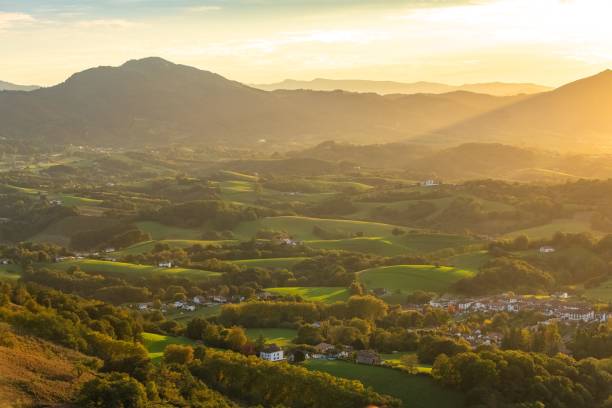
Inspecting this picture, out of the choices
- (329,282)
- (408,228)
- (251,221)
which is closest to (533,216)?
(408,228)

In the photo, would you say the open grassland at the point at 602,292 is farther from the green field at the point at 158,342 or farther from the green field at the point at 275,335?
the green field at the point at 158,342

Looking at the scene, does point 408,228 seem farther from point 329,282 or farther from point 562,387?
point 562,387

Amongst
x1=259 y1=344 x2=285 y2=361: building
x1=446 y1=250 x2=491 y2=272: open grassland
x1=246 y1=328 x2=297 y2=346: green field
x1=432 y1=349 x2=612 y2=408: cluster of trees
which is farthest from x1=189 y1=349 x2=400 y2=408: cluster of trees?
x1=446 y1=250 x2=491 y2=272: open grassland

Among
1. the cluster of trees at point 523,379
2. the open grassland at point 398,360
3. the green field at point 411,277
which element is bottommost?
the green field at point 411,277

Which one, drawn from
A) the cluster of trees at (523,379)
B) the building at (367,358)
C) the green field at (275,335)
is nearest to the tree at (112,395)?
the cluster of trees at (523,379)

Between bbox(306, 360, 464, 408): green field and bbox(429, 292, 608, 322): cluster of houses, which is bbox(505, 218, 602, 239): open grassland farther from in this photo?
bbox(306, 360, 464, 408): green field

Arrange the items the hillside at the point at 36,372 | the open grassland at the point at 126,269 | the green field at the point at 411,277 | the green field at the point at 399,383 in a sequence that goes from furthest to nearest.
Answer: the open grassland at the point at 126,269
the green field at the point at 411,277
the green field at the point at 399,383
the hillside at the point at 36,372
